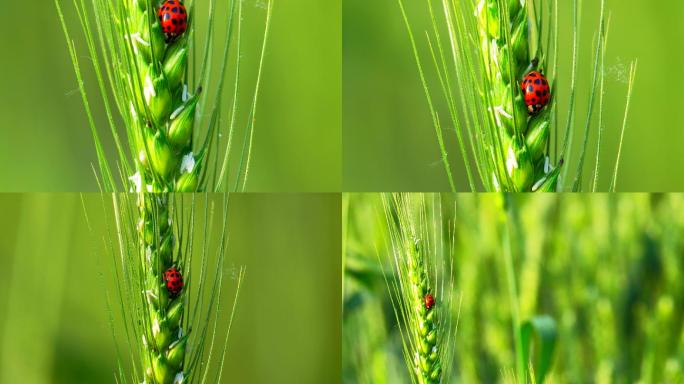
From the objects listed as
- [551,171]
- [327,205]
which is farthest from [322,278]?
[551,171]

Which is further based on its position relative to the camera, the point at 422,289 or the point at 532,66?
the point at 422,289

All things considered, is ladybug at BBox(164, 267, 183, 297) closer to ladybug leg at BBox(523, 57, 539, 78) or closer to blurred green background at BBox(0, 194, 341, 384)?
blurred green background at BBox(0, 194, 341, 384)

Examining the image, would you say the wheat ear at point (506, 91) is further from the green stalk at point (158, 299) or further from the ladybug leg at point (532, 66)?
the green stalk at point (158, 299)

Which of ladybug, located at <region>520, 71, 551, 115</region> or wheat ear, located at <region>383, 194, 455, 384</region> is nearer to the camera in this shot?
ladybug, located at <region>520, 71, 551, 115</region>

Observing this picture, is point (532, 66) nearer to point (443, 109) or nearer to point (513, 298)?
point (443, 109)

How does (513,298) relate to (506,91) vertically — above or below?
below

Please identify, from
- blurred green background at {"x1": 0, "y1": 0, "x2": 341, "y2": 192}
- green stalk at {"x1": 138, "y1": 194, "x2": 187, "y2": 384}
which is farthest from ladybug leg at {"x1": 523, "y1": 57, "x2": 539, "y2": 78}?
green stalk at {"x1": 138, "y1": 194, "x2": 187, "y2": 384}

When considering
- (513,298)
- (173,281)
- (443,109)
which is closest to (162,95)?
(173,281)
